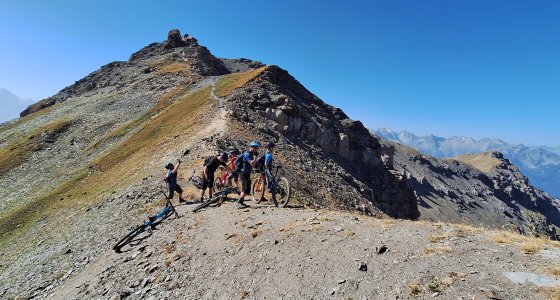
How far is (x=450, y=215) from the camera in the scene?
7844 inches

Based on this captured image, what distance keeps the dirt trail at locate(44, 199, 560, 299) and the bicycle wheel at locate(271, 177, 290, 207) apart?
3.61 feet

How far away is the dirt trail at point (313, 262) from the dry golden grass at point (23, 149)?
166 feet

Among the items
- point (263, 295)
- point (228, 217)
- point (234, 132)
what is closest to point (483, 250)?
point (263, 295)

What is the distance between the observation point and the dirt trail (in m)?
9.77

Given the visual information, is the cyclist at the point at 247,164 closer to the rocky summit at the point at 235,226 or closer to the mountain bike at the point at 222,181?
the rocky summit at the point at 235,226

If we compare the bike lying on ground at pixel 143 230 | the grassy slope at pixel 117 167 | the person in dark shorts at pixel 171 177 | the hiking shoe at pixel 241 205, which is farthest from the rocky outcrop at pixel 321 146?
the bike lying on ground at pixel 143 230

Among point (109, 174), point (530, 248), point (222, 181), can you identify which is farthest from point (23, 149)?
point (530, 248)

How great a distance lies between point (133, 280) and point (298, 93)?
59.4 m

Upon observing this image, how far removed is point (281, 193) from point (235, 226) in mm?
4599

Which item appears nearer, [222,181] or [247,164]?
[247,164]

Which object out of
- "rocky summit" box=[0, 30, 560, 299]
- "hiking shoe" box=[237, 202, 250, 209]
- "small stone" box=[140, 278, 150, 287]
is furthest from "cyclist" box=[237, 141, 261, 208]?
"small stone" box=[140, 278, 150, 287]

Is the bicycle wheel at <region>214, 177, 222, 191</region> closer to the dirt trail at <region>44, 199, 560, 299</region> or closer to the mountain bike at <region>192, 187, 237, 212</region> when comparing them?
the mountain bike at <region>192, 187, 237, 212</region>

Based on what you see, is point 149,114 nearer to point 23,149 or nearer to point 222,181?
point 23,149

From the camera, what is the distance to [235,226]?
17.8m
